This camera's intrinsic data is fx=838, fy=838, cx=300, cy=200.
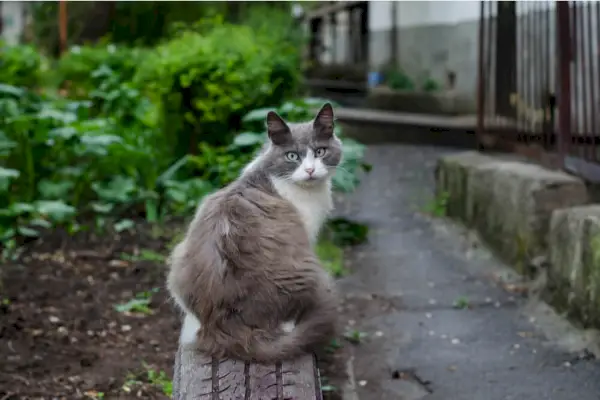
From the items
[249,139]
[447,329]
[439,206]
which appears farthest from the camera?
[439,206]

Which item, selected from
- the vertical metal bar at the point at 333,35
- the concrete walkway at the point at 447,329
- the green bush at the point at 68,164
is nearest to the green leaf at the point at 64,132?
the green bush at the point at 68,164


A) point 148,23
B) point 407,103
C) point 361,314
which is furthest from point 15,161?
point 407,103

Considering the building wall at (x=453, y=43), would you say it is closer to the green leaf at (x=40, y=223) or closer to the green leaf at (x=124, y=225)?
the green leaf at (x=124, y=225)

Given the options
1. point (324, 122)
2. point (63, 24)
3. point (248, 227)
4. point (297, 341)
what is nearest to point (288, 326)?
point (297, 341)

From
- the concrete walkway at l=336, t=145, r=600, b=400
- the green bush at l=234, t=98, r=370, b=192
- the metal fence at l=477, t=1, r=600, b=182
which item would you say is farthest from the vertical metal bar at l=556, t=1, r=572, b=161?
the green bush at l=234, t=98, r=370, b=192

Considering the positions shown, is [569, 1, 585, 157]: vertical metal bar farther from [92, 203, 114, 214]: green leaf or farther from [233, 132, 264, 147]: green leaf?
[92, 203, 114, 214]: green leaf

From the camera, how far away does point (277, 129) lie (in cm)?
334

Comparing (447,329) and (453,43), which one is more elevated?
(453,43)

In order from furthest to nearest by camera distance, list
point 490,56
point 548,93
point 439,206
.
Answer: point 439,206 < point 490,56 < point 548,93

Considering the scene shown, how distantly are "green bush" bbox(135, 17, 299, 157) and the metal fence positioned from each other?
1.78 meters

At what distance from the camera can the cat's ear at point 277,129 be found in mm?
3311

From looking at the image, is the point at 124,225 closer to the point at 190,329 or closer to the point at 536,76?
the point at 190,329

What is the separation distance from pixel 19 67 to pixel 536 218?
5.69 m

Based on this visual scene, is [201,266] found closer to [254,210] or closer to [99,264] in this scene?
[254,210]
